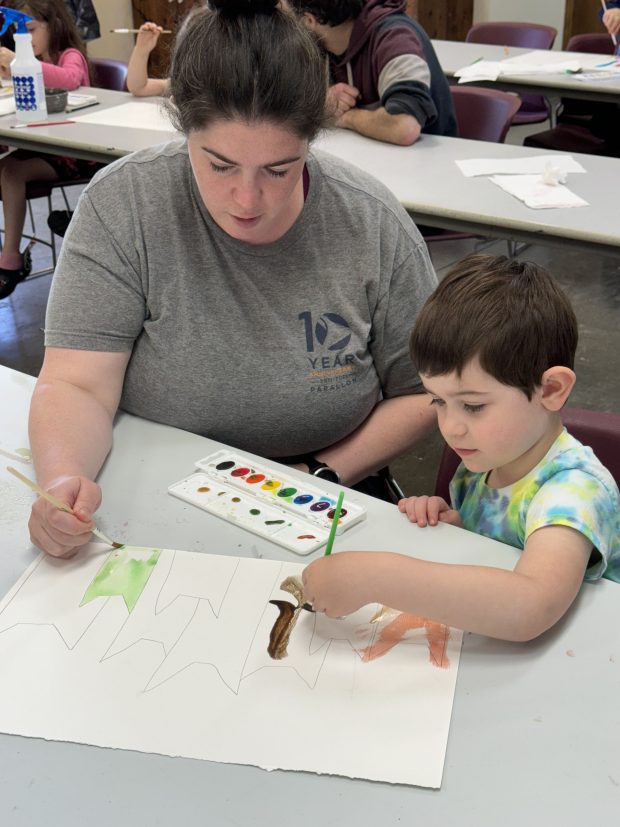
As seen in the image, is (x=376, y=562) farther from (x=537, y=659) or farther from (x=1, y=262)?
(x=1, y=262)

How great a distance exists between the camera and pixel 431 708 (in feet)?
2.64

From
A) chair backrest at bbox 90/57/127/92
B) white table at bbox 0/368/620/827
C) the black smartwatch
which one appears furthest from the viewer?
chair backrest at bbox 90/57/127/92

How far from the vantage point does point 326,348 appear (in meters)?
1.32

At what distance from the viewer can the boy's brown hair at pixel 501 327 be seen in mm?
1016

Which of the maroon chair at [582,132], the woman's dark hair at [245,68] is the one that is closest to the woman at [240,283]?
the woman's dark hair at [245,68]

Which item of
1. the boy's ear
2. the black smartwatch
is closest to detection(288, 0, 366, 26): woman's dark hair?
the black smartwatch

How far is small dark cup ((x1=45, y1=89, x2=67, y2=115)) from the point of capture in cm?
308

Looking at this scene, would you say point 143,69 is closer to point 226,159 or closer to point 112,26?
point 226,159

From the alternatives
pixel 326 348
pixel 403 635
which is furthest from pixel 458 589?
pixel 326 348

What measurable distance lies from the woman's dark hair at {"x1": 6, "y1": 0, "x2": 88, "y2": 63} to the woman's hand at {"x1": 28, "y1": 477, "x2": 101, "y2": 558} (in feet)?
10.3

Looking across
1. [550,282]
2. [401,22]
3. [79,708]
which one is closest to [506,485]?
[550,282]

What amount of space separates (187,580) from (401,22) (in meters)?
2.19

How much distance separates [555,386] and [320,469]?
416 millimetres

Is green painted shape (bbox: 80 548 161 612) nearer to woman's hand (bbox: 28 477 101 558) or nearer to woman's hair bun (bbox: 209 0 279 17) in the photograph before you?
woman's hand (bbox: 28 477 101 558)
